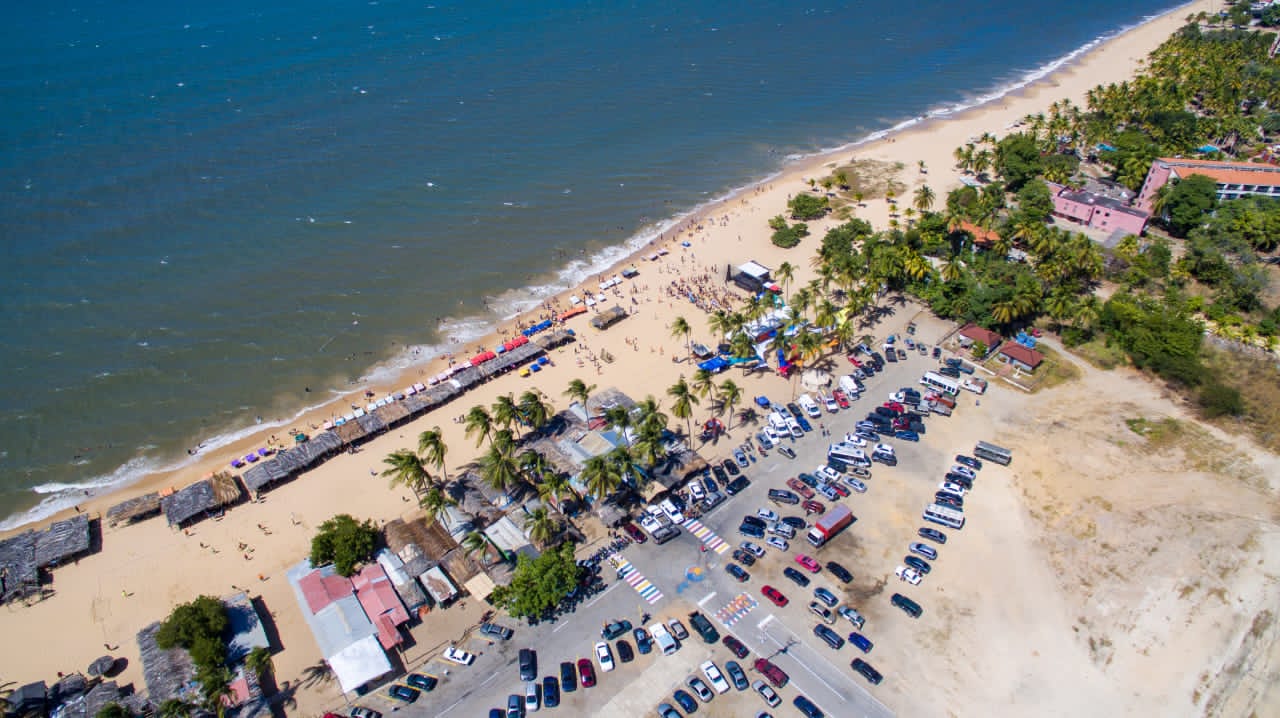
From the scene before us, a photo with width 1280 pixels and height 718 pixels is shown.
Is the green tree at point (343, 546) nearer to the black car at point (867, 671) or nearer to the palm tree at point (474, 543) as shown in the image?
the palm tree at point (474, 543)

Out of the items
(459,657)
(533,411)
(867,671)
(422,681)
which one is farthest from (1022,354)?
(422,681)

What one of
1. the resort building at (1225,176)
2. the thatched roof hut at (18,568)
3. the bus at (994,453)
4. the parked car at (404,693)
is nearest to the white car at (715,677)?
the parked car at (404,693)

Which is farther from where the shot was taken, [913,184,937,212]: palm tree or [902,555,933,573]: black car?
[913,184,937,212]: palm tree

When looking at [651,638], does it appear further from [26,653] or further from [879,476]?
[26,653]

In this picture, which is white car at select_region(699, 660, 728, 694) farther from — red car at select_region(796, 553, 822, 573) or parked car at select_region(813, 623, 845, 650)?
red car at select_region(796, 553, 822, 573)

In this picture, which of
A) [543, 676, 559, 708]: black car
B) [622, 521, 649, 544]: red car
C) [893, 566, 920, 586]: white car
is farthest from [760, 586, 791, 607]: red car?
[543, 676, 559, 708]: black car
